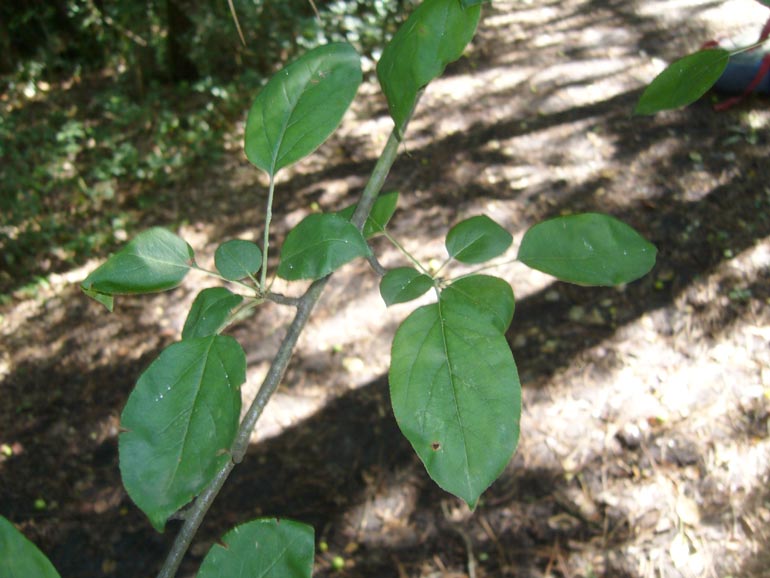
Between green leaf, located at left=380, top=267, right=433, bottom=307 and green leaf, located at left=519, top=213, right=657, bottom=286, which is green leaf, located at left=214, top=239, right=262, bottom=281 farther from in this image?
green leaf, located at left=519, top=213, right=657, bottom=286

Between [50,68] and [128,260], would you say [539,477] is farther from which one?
[50,68]

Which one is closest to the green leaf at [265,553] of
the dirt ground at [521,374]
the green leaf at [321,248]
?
the green leaf at [321,248]

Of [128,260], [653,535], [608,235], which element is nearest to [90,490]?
[653,535]

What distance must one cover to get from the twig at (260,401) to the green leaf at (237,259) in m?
0.12

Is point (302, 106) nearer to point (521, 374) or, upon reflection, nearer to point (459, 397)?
point (459, 397)

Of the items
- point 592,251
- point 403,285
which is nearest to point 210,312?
point 403,285

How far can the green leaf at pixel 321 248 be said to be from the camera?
854 millimetres

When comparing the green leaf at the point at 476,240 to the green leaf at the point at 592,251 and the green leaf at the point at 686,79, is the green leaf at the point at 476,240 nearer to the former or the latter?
the green leaf at the point at 592,251

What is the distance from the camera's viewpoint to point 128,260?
0.93 meters

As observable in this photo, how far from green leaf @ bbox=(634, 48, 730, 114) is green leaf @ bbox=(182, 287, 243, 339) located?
2.46 ft

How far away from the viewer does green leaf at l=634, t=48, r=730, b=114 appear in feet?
3.40

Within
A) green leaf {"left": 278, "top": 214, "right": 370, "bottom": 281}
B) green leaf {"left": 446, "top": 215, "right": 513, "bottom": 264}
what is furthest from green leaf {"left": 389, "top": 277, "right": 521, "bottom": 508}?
green leaf {"left": 446, "top": 215, "right": 513, "bottom": 264}

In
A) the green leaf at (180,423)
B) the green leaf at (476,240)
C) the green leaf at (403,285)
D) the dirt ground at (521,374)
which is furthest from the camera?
the dirt ground at (521,374)

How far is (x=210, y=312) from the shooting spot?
0.92 m
